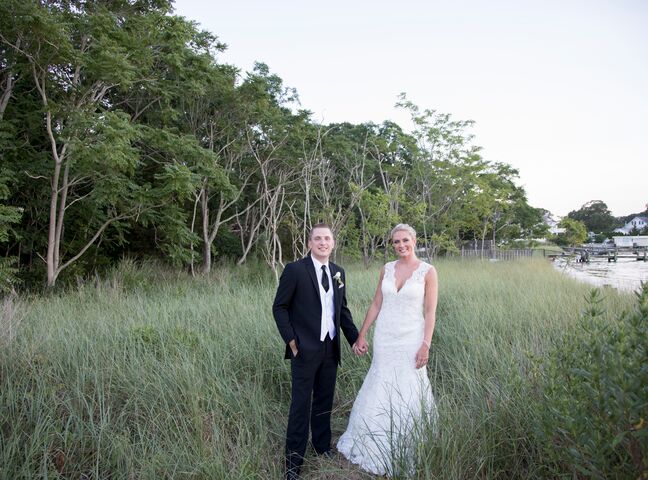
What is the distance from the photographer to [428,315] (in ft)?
10.9

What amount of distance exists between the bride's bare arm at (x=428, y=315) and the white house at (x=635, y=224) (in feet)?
369

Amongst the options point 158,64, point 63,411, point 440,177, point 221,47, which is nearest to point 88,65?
point 158,64

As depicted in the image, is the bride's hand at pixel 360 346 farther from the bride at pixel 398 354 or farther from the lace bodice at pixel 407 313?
the lace bodice at pixel 407 313

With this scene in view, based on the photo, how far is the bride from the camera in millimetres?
3256

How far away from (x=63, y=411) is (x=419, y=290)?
312 centimetres

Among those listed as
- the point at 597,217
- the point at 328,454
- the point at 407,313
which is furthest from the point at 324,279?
the point at 597,217

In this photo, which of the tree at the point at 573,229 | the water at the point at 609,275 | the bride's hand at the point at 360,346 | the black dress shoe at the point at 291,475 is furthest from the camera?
the tree at the point at 573,229

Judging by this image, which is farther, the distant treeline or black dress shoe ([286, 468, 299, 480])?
the distant treeline

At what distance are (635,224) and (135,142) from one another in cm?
11817

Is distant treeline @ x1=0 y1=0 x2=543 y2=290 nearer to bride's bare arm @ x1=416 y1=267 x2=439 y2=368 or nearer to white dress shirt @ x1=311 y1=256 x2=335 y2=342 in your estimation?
white dress shirt @ x1=311 y1=256 x2=335 y2=342

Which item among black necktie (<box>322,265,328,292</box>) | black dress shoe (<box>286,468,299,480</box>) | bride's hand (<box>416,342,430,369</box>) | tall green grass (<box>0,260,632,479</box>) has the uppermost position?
black necktie (<box>322,265,328,292</box>)

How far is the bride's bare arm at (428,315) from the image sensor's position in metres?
3.29

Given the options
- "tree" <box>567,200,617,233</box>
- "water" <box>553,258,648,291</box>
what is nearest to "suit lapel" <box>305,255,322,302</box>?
"water" <box>553,258,648,291</box>

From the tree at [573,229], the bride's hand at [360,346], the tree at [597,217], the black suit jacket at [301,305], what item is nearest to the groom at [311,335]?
the black suit jacket at [301,305]
